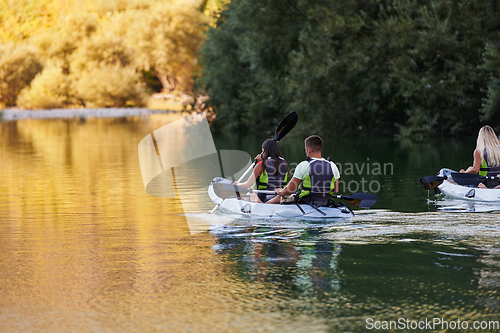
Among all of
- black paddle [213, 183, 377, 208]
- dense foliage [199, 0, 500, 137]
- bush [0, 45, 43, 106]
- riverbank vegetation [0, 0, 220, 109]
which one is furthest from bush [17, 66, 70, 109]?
black paddle [213, 183, 377, 208]

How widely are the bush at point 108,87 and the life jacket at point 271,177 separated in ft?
225

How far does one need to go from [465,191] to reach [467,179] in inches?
8.9

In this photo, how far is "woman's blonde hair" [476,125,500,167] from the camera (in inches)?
495

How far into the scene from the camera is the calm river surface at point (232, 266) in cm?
628

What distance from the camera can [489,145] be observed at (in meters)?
12.7

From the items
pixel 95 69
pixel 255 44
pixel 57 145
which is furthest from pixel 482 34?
pixel 95 69

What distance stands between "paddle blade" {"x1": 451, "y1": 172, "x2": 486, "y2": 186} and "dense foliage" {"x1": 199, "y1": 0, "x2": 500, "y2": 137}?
43.2 ft

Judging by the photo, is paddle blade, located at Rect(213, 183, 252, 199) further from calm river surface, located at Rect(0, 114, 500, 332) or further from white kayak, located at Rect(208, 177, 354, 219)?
white kayak, located at Rect(208, 177, 354, 219)

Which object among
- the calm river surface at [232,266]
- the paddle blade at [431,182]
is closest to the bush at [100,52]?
the calm river surface at [232,266]

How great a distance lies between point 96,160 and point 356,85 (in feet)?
41.8

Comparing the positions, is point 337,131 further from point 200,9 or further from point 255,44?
point 200,9

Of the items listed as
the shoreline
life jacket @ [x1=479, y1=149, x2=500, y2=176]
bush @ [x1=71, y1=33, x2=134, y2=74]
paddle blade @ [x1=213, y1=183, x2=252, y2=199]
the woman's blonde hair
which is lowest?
paddle blade @ [x1=213, y1=183, x2=252, y2=199]

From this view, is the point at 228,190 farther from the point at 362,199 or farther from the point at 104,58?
the point at 104,58

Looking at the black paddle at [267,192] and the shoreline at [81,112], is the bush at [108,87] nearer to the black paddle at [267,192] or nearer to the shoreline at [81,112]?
the shoreline at [81,112]
